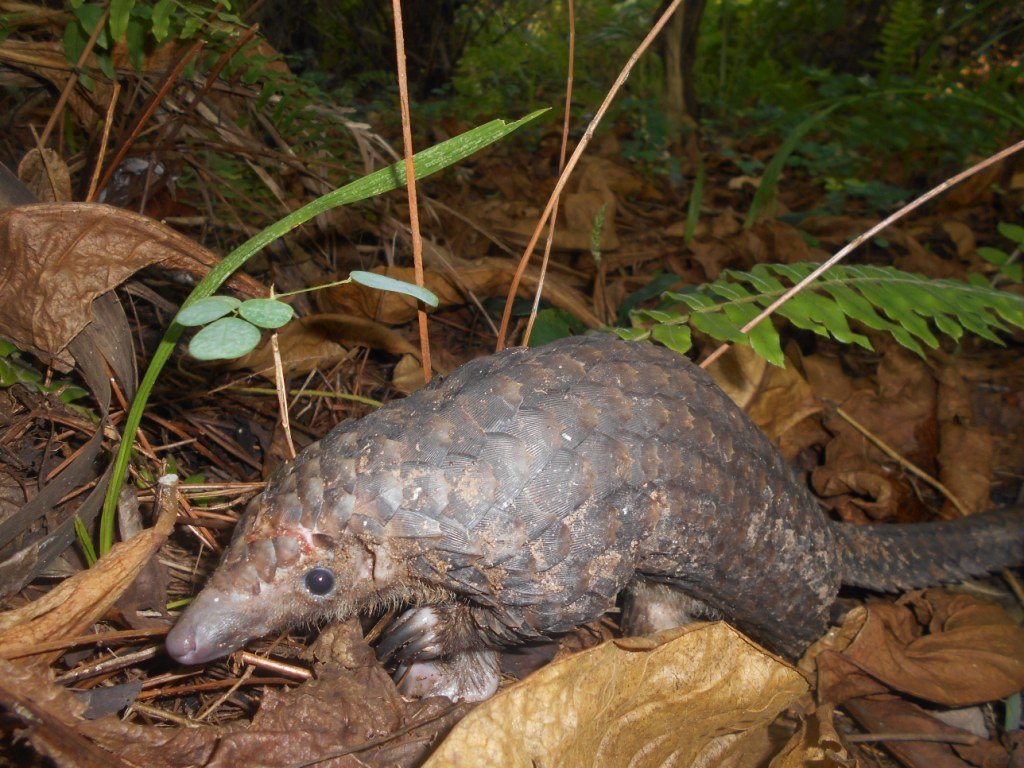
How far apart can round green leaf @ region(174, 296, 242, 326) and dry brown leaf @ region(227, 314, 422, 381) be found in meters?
1.29

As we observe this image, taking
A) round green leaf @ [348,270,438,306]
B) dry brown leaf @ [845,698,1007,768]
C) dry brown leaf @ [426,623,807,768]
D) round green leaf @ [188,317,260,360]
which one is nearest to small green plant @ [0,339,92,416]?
round green leaf @ [188,317,260,360]

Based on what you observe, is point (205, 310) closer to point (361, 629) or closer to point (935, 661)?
point (361, 629)

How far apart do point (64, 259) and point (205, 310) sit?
76 cm

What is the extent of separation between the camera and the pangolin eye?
181cm

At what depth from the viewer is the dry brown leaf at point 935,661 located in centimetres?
247

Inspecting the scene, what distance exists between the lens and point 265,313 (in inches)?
63.2

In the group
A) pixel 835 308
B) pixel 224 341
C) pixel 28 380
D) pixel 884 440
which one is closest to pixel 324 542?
pixel 224 341

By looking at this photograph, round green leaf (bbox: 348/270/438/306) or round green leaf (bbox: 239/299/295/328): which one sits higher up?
round green leaf (bbox: 348/270/438/306)

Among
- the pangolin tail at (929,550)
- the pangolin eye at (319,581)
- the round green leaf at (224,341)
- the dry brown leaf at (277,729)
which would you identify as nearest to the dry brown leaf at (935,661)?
the pangolin tail at (929,550)

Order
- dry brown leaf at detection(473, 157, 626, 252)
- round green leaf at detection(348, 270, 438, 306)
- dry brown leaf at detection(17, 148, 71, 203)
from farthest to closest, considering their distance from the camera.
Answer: dry brown leaf at detection(473, 157, 626, 252) < dry brown leaf at detection(17, 148, 71, 203) < round green leaf at detection(348, 270, 438, 306)

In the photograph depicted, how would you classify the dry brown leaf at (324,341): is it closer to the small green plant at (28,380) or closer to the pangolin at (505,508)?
the small green plant at (28,380)

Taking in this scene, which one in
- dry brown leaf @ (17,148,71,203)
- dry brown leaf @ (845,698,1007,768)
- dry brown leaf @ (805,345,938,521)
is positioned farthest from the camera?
dry brown leaf @ (805,345,938,521)

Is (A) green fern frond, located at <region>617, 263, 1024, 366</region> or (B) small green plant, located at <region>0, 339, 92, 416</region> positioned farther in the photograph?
(A) green fern frond, located at <region>617, 263, 1024, 366</region>

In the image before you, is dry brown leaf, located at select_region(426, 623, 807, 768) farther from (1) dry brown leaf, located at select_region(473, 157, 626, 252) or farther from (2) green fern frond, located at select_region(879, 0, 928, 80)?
(2) green fern frond, located at select_region(879, 0, 928, 80)
